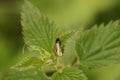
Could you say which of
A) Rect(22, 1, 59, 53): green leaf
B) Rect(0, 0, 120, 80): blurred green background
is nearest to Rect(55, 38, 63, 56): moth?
Rect(22, 1, 59, 53): green leaf

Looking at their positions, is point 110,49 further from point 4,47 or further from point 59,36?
point 4,47

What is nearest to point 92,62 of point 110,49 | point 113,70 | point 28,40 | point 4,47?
point 110,49

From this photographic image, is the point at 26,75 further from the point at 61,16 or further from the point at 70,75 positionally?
the point at 61,16

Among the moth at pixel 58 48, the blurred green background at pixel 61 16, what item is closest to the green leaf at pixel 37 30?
the moth at pixel 58 48

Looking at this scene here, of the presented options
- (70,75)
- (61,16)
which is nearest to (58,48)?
(70,75)

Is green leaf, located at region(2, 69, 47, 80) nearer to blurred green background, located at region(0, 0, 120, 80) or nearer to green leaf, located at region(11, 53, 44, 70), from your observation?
green leaf, located at region(11, 53, 44, 70)
